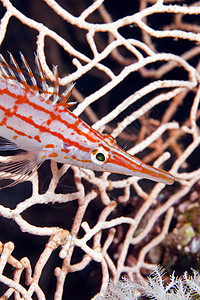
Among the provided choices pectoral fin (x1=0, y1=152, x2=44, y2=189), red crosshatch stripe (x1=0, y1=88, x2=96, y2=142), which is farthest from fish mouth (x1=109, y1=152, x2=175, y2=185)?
pectoral fin (x1=0, y1=152, x2=44, y2=189)

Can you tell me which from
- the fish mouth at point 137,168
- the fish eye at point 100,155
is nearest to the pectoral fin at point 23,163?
the fish eye at point 100,155

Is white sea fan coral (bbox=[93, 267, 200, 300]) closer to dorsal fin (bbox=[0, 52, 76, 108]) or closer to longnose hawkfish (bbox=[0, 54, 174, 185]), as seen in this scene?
longnose hawkfish (bbox=[0, 54, 174, 185])

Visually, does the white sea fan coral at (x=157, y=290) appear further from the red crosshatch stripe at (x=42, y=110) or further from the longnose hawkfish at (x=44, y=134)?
the red crosshatch stripe at (x=42, y=110)

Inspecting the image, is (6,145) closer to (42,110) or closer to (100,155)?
(42,110)

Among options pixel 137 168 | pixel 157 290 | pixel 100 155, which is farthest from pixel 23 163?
pixel 157 290

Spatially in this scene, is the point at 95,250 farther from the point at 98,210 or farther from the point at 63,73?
the point at 63,73
